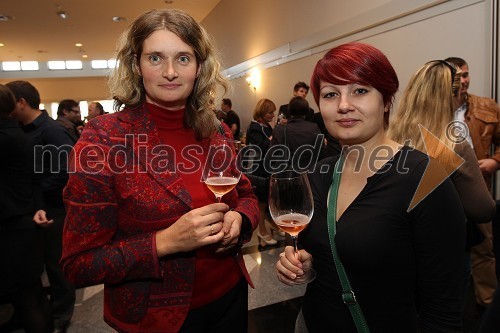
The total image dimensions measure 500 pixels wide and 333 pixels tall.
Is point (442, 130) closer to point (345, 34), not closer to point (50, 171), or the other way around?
point (50, 171)

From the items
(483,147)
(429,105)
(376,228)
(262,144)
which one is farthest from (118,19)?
(376,228)

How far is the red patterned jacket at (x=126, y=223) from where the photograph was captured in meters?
1.01

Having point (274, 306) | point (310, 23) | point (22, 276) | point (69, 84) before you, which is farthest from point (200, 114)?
point (69, 84)

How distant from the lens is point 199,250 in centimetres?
121

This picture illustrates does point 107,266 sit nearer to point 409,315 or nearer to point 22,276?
point 409,315

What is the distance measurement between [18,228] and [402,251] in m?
2.17

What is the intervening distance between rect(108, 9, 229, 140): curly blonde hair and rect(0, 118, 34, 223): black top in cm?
109

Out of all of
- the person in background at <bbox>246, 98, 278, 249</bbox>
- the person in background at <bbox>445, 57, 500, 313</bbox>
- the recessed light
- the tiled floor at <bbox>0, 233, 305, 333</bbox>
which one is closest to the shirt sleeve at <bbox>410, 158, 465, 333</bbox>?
the tiled floor at <bbox>0, 233, 305, 333</bbox>

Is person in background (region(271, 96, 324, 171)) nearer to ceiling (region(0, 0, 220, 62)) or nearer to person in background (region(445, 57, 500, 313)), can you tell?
person in background (region(445, 57, 500, 313))

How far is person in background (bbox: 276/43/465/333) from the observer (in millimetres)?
965

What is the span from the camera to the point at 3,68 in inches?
665

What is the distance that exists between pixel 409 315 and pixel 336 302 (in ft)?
0.71

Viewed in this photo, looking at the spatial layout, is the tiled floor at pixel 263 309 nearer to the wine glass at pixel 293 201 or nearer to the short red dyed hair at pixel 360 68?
the wine glass at pixel 293 201

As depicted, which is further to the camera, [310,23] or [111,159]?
[310,23]
